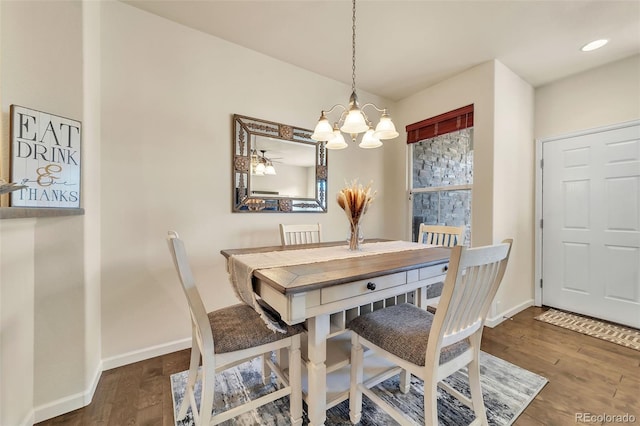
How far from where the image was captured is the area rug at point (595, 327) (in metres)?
2.31

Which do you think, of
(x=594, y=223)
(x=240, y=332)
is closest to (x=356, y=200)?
(x=240, y=332)

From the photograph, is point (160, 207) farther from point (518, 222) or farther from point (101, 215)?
point (518, 222)

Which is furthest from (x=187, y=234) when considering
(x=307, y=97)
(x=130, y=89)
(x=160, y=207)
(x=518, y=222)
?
(x=518, y=222)

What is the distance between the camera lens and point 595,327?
2.57m

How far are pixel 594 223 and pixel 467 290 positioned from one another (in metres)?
2.86

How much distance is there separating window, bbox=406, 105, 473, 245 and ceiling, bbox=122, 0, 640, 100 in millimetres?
576

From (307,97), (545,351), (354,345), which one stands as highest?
(307,97)

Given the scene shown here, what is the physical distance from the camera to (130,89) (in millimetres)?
1951

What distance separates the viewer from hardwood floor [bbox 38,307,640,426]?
146 cm

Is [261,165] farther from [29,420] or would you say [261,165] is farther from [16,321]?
[29,420]

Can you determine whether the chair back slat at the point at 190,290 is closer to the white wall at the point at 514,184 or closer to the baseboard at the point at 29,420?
the baseboard at the point at 29,420

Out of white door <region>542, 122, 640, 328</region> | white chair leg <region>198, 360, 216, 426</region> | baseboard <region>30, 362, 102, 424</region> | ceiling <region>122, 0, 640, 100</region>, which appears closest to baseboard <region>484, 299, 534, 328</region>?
white door <region>542, 122, 640, 328</region>

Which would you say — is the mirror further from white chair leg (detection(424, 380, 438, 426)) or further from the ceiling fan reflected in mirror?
white chair leg (detection(424, 380, 438, 426))

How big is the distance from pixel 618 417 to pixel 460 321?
4.14 feet
